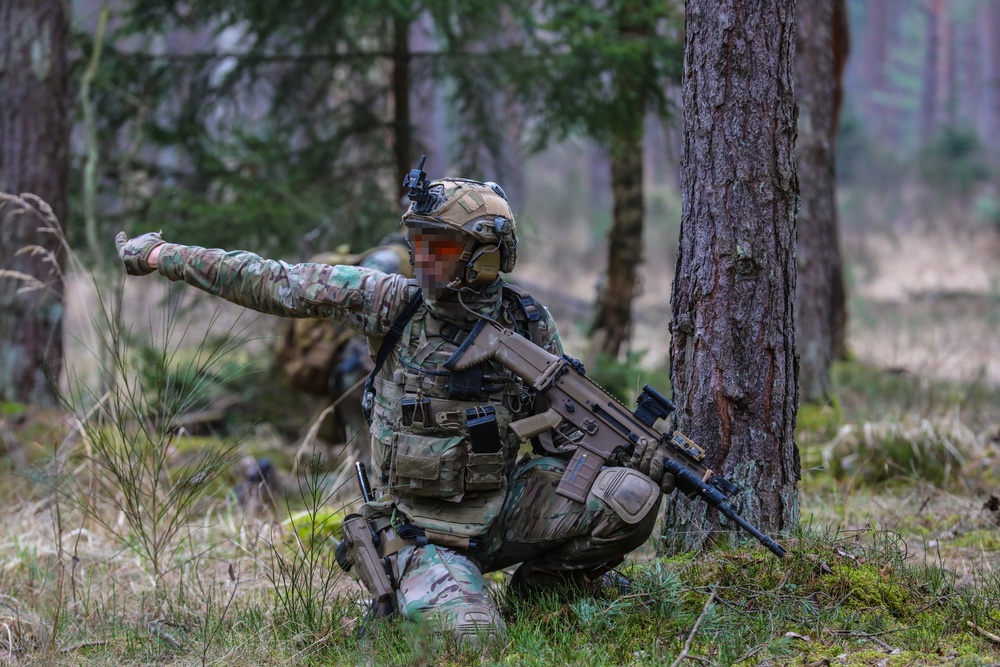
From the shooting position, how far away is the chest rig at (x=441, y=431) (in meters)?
3.44

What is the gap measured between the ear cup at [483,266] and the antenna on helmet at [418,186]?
279 millimetres

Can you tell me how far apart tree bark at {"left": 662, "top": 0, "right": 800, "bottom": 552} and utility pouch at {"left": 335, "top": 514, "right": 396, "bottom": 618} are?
125cm

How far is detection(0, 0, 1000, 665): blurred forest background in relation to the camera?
3398 millimetres

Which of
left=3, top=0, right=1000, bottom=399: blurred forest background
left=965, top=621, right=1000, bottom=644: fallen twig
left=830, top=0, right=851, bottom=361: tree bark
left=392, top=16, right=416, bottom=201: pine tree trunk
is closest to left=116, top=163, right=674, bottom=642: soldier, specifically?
left=965, top=621, right=1000, bottom=644: fallen twig

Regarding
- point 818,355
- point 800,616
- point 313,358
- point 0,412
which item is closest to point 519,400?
point 800,616

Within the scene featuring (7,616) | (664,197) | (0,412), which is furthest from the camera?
(664,197)

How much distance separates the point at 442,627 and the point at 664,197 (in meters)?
24.4

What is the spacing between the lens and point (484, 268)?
3439 millimetres

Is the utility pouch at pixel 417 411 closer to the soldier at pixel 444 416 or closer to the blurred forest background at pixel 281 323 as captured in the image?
the soldier at pixel 444 416

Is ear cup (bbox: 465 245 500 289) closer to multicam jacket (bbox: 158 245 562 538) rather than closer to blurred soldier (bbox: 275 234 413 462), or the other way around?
multicam jacket (bbox: 158 245 562 538)

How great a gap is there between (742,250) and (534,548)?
55.3 inches

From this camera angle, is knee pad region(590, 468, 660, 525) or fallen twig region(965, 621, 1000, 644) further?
knee pad region(590, 468, 660, 525)

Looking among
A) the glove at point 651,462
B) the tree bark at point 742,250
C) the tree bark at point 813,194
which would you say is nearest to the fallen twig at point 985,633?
the tree bark at point 742,250

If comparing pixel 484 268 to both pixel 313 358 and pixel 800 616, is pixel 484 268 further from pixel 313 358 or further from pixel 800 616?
pixel 313 358
